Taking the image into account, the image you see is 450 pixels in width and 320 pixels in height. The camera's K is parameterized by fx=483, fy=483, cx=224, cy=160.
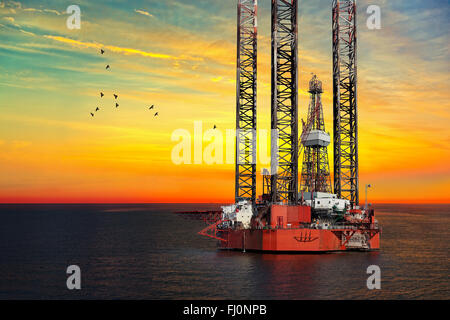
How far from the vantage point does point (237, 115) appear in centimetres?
7938

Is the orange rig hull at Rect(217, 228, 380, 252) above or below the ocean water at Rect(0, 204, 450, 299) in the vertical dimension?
above

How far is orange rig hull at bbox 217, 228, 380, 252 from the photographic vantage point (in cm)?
6412

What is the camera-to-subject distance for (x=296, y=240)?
64.4m
